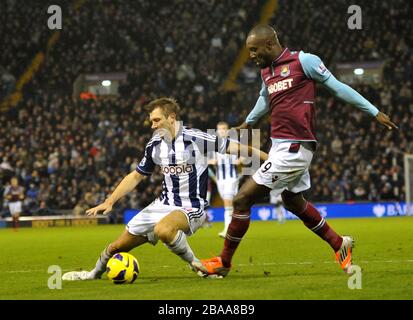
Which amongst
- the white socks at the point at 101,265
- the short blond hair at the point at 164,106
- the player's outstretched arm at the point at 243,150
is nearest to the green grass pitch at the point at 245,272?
the white socks at the point at 101,265

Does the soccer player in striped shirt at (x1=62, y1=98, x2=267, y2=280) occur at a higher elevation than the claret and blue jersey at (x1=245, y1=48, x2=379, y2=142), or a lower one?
lower

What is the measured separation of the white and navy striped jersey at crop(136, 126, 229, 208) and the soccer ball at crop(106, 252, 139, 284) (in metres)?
0.82

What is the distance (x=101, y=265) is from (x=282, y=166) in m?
2.20

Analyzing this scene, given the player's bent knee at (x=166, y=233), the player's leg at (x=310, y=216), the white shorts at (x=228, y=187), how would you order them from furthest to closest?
the white shorts at (x=228, y=187) < the player's leg at (x=310, y=216) < the player's bent knee at (x=166, y=233)

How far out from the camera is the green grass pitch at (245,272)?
6.92 m

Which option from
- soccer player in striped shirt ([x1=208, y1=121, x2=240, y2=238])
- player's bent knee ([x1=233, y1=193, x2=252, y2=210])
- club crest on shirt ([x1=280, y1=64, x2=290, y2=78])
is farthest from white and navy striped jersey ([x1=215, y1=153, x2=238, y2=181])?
club crest on shirt ([x1=280, y1=64, x2=290, y2=78])

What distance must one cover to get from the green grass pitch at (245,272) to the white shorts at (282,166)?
973 millimetres

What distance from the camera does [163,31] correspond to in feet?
112

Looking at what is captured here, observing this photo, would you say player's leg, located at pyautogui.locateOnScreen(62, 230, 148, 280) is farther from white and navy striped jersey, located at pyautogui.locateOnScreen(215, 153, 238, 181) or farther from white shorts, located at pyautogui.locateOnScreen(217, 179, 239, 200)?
white and navy striped jersey, located at pyautogui.locateOnScreen(215, 153, 238, 181)

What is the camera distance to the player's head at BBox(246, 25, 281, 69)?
26.7ft

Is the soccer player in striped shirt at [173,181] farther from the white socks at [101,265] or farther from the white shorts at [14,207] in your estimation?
the white shorts at [14,207]

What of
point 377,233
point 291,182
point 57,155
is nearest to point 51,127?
point 57,155

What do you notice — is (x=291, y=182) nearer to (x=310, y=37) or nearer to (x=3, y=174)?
(x=3, y=174)
